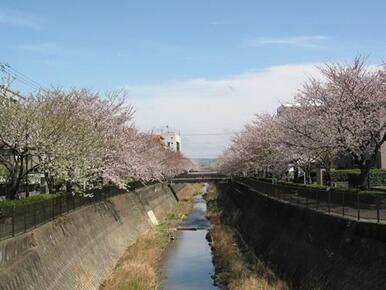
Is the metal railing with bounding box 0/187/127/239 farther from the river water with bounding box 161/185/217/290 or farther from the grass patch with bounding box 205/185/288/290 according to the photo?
the grass patch with bounding box 205/185/288/290

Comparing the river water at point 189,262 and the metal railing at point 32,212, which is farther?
the river water at point 189,262

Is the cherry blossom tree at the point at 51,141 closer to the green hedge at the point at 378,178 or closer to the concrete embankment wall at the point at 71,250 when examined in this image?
the concrete embankment wall at the point at 71,250

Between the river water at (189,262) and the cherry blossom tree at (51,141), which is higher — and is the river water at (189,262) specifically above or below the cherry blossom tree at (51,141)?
below

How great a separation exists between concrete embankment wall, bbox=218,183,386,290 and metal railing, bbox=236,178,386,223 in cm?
44

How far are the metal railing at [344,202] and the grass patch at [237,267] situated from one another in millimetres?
3504

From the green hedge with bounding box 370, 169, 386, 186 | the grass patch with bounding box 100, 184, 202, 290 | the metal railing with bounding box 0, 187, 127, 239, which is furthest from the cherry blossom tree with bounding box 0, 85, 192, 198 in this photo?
the green hedge with bounding box 370, 169, 386, 186

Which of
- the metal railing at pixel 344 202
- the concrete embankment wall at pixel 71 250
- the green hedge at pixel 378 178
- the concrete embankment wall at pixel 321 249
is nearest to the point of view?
the concrete embankment wall at pixel 321 249

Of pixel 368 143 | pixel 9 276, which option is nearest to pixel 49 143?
pixel 9 276

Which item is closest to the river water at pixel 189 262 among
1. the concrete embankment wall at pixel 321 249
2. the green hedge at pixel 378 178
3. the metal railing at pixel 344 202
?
the concrete embankment wall at pixel 321 249

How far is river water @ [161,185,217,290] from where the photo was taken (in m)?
25.8

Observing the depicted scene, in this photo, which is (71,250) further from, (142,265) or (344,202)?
(344,202)

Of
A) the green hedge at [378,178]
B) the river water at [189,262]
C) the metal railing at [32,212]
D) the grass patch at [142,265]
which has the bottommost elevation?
the river water at [189,262]

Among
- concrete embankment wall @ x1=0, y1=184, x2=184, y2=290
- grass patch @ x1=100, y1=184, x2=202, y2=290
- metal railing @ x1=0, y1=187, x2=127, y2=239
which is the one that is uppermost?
metal railing @ x1=0, y1=187, x2=127, y2=239

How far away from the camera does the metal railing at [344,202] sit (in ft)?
54.9
